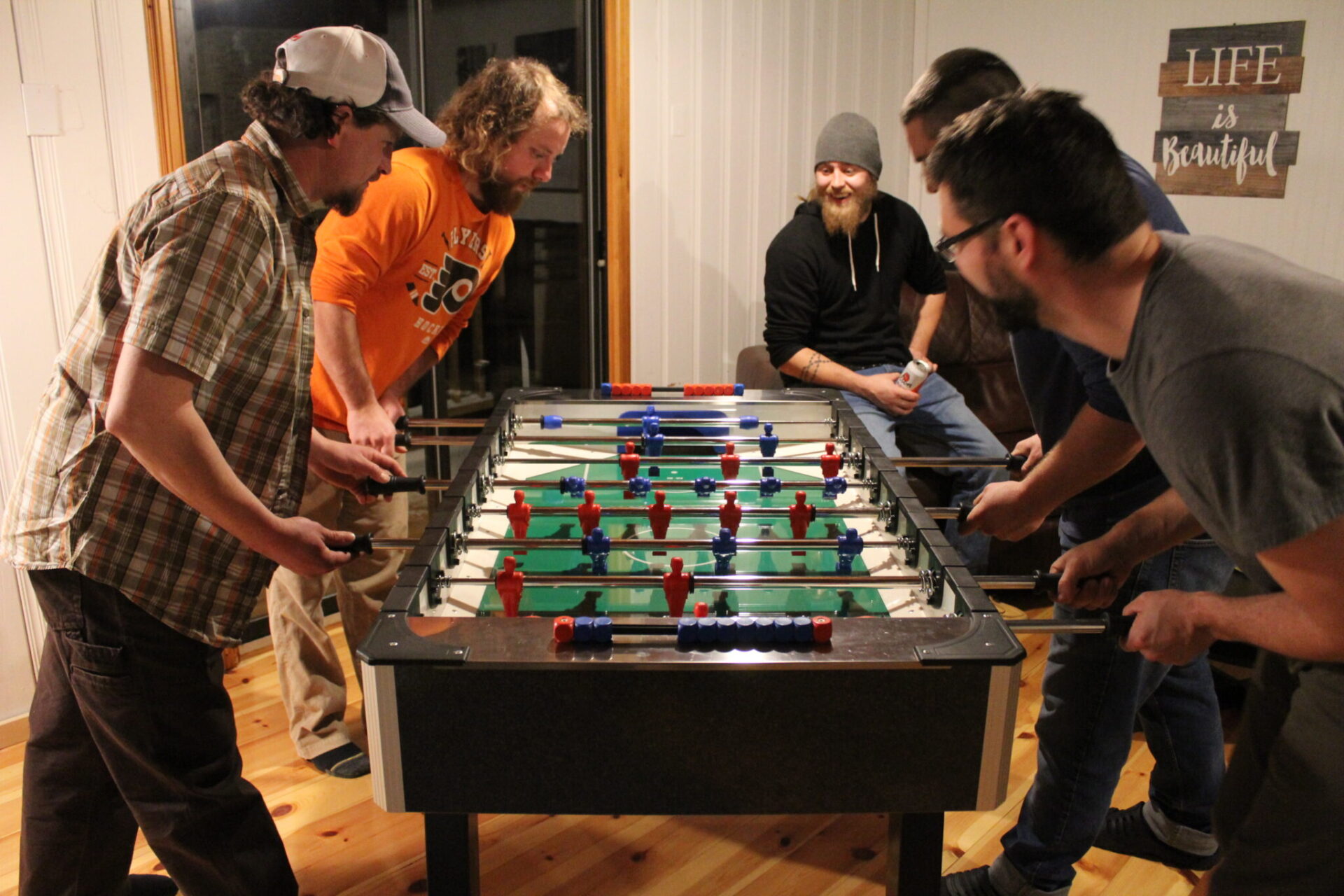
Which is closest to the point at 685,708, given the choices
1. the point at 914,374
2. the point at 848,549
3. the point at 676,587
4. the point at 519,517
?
the point at 676,587

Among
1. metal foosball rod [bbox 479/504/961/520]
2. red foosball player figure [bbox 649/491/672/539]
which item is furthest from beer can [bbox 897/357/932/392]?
red foosball player figure [bbox 649/491/672/539]

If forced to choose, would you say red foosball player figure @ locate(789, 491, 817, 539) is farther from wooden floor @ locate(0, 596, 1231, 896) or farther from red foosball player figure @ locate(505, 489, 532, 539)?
wooden floor @ locate(0, 596, 1231, 896)

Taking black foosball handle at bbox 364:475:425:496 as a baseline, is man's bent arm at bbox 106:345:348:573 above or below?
above

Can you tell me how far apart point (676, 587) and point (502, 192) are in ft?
4.39

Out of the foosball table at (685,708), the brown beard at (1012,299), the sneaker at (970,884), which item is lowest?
the sneaker at (970,884)

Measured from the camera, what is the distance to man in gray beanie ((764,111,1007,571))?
3.37m

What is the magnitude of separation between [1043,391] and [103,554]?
1633 mm

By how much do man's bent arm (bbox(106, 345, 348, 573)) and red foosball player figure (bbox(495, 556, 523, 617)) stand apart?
13.5 inches

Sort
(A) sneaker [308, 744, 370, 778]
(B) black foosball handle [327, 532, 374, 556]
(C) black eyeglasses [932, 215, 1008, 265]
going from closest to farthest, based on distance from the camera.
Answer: (C) black eyeglasses [932, 215, 1008, 265] < (B) black foosball handle [327, 532, 374, 556] < (A) sneaker [308, 744, 370, 778]

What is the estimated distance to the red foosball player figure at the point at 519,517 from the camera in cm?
179

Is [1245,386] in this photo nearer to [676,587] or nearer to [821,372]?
[676,587]

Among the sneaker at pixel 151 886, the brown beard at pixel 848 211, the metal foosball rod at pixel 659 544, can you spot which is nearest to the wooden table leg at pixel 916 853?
the metal foosball rod at pixel 659 544

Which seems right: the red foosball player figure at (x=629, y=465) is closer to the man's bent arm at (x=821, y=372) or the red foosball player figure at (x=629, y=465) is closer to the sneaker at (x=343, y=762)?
the sneaker at (x=343, y=762)

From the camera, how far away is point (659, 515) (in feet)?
5.81
